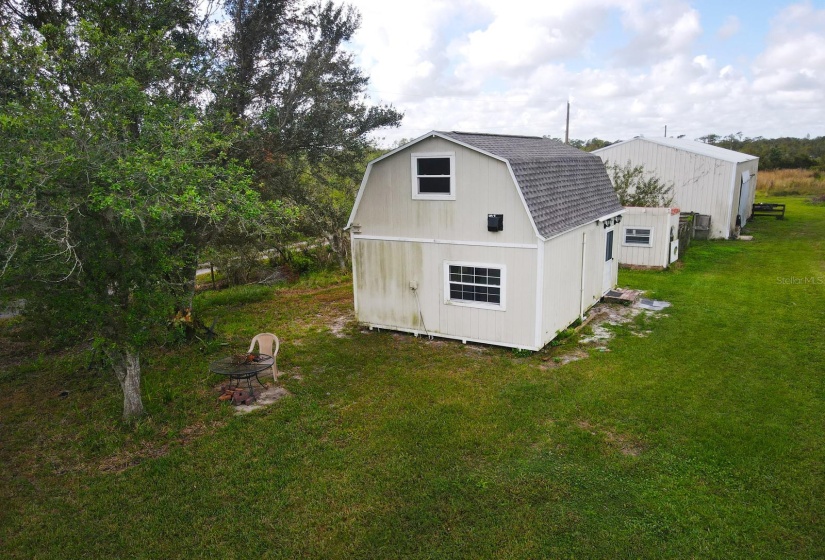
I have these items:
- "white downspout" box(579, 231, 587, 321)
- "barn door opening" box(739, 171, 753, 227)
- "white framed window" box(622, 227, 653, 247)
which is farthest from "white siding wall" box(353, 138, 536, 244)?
"barn door opening" box(739, 171, 753, 227)

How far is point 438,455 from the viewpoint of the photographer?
6.57 metres

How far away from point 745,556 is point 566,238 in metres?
6.62

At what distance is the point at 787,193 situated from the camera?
37250 mm

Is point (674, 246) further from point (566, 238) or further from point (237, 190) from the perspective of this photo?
point (237, 190)

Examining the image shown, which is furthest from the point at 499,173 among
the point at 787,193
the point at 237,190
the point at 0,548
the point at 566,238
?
the point at 787,193

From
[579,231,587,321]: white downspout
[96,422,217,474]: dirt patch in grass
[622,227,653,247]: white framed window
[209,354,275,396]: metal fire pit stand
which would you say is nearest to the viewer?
[96,422,217,474]: dirt patch in grass

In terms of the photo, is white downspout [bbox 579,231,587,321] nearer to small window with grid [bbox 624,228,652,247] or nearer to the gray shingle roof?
the gray shingle roof

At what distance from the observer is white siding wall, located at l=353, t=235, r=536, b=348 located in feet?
32.3

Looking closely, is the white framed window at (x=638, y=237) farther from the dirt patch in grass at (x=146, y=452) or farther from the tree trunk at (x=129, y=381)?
the tree trunk at (x=129, y=381)

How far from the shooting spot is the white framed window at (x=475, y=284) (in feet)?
33.0

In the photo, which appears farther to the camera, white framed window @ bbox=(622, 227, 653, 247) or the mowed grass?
white framed window @ bbox=(622, 227, 653, 247)

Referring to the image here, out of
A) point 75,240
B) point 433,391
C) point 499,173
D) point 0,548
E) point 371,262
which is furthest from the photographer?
point 371,262

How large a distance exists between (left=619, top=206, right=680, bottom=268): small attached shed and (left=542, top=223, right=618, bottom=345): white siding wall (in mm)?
4708

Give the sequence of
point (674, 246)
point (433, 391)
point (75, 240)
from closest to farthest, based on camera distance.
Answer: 1. point (75, 240)
2. point (433, 391)
3. point (674, 246)
